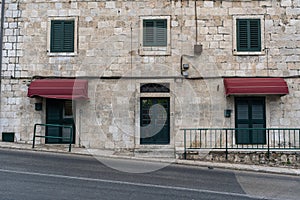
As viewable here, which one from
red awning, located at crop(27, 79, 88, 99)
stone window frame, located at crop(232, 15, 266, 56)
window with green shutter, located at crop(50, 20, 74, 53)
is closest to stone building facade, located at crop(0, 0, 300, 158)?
stone window frame, located at crop(232, 15, 266, 56)

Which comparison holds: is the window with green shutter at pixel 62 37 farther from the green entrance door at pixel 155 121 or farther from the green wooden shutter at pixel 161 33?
the green entrance door at pixel 155 121

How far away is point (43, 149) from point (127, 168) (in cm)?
408

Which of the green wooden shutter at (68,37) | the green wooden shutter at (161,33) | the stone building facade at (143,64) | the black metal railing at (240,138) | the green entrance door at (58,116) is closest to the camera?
the black metal railing at (240,138)

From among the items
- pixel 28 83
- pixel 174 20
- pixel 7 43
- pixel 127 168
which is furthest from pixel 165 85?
pixel 7 43

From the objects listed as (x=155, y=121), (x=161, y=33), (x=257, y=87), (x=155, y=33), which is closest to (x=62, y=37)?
(x=155, y=33)

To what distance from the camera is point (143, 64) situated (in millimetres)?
13266

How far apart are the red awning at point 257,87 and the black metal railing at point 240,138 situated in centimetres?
143

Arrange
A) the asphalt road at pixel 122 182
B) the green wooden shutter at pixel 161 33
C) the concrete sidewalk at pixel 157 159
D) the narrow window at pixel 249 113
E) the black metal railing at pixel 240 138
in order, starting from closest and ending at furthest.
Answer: the asphalt road at pixel 122 182, the concrete sidewalk at pixel 157 159, the black metal railing at pixel 240 138, the narrow window at pixel 249 113, the green wooden shutter at pixel 161 33

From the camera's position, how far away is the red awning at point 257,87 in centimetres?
1198

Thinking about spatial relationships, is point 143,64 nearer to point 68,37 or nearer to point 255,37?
point 68,37

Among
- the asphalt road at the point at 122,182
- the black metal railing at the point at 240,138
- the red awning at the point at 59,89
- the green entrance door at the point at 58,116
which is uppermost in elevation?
the red awning at the point at 59,89

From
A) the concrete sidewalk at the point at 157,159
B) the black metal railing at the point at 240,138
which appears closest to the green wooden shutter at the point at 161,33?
the black metal railing at the point at 240,138

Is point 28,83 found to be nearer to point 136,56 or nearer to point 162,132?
point 136,56

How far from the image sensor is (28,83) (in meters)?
13.5
